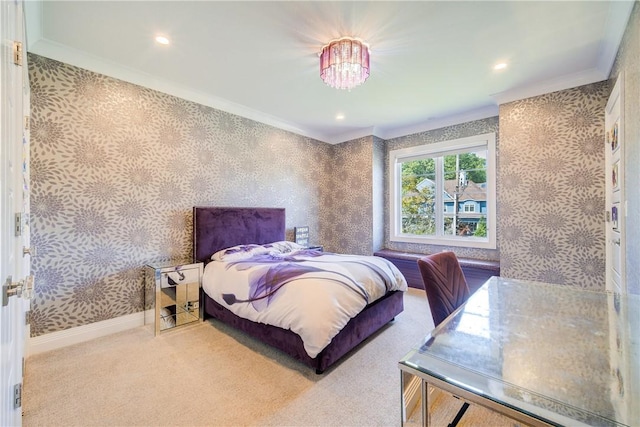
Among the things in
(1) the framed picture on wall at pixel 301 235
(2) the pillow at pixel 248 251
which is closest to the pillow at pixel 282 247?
(2) the pillow at pixel 248 251

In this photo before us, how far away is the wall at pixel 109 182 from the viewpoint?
88.0 inches

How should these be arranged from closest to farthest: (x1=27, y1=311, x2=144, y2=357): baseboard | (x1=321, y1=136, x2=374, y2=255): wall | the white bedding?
1. the white bedding
2. (x1=27, y1=311, x2=144, y2=357): baseboard
3. (x1=321, y1=136, x2=374, y2=255): wall

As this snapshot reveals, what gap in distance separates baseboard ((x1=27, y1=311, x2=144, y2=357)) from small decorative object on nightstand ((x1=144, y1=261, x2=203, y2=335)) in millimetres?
141

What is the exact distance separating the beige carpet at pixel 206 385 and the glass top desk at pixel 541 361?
0.76m

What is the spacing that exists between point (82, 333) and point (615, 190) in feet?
16.7

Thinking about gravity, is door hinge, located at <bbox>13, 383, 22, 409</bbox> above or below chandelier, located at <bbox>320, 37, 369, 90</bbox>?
below

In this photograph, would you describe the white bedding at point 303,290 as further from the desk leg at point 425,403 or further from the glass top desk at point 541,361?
the desk leg at point 425,403

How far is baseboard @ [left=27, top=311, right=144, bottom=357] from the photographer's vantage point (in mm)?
2186

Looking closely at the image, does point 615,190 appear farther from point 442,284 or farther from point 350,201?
point 350,201

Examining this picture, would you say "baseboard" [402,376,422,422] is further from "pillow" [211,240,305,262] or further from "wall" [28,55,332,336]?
"wall" [28,55,332,336]

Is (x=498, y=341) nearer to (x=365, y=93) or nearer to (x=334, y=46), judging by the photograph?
(x=334, y=46)

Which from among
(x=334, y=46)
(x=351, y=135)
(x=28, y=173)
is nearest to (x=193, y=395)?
(x=28, y=173)

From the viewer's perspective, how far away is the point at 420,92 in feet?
10.3

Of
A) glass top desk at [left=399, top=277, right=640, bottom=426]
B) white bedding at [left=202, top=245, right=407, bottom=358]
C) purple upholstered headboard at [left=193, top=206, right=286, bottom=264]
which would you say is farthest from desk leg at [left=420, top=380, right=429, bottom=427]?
purple upholstered headboard at [left=193, top=206, right=286, bottom=264]
